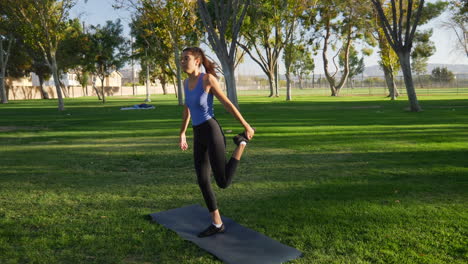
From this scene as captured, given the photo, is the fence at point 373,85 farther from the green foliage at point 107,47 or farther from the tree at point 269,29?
the green foliage at point 107,47

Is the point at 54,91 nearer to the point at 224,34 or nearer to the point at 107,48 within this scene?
the point at 107,48

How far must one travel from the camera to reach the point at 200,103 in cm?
374

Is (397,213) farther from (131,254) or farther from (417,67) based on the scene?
(417,67)

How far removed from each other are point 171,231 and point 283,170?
319 centimetres

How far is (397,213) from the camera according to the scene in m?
4.38

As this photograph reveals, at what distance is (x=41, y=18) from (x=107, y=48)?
1827 cm

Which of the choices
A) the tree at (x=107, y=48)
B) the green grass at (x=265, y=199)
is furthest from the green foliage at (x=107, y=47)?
the green grass at (x=265, y=199)

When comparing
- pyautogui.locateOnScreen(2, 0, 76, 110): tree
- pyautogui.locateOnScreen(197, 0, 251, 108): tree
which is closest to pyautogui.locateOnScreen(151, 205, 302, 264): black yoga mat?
pyautogui.locateOnScreen(197, 0, 251, 108): tree

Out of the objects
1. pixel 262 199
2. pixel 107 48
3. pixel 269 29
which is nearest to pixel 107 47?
pixel 107 48

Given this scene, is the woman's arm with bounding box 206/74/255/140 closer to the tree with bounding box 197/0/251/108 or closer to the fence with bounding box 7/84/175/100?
the tree with bounding box 197/0/251/108

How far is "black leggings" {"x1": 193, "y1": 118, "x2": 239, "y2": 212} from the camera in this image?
3766 millimetres

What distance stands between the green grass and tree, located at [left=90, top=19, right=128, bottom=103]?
111 ft

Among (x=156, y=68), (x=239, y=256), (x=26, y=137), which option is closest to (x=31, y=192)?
(x=239, y=256)

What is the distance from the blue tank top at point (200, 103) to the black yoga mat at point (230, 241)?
1167 millimetres
